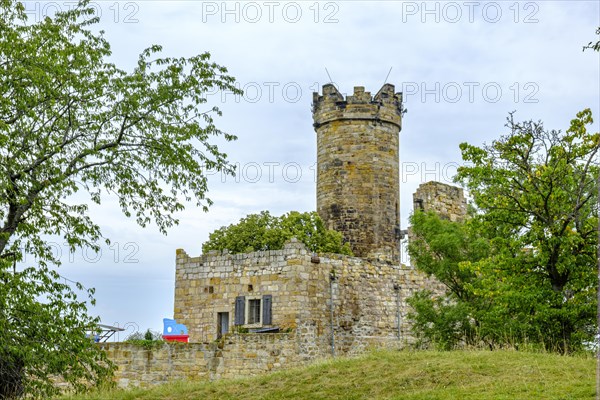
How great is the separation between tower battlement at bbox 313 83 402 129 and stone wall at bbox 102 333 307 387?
15.6 m

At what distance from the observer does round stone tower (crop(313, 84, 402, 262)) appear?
3794cm

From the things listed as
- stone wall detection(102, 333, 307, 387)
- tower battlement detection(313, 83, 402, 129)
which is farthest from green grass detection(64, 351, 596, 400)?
tower battlement detection(313, 83, 402, 129)

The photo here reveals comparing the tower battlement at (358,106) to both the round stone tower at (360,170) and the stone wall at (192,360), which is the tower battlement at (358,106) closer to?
the round stone tower at (360,170)

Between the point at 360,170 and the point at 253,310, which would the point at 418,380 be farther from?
the point at 360,170

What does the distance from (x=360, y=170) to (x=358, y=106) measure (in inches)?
117

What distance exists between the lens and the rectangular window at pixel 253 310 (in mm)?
28188

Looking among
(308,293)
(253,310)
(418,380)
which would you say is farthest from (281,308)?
(418,380)

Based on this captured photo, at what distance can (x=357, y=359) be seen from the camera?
1875cm

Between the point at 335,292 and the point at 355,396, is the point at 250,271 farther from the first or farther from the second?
the point at 355,396

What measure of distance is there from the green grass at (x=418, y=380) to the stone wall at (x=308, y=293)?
327 inches

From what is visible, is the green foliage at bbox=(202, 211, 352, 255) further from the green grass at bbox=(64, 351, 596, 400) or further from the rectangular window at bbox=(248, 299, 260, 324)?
the green grass at bbox=(64, 351, 596, 400)

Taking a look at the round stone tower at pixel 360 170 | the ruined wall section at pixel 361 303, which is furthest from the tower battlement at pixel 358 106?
the ruined wall section at pixel 361 303

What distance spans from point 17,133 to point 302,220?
77.1 ft

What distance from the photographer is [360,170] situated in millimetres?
37938
